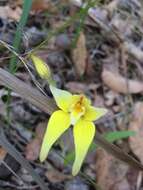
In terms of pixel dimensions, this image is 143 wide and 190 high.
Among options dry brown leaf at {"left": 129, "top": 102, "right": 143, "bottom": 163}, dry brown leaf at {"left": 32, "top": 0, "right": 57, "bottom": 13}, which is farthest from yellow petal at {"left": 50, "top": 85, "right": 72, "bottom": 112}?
dry brown leaf at {"left": 32, "top": 0, "right": 57, "bottom": 13}

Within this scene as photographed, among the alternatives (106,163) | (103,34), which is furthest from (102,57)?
(106,163)

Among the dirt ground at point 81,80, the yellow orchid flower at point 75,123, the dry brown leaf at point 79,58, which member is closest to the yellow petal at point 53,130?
the yellow orchid flower at point 75,123

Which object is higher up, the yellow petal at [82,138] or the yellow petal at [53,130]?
the yellow petal at [53,130]

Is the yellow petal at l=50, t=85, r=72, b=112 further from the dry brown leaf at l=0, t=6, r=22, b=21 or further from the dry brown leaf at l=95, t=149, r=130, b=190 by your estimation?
the dry brown leaf at l=0, t=6, r=22, b=21

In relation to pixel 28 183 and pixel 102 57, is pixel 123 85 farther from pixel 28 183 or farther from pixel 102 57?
pixel 28 183

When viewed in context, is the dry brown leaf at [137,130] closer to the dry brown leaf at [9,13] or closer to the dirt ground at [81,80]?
the dirt ground at [81,80]

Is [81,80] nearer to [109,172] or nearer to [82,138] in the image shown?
[109,172]

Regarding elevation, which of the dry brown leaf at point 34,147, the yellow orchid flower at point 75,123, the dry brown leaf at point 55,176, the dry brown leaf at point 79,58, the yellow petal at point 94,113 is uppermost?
the yellow orchid flower at point 75,123
